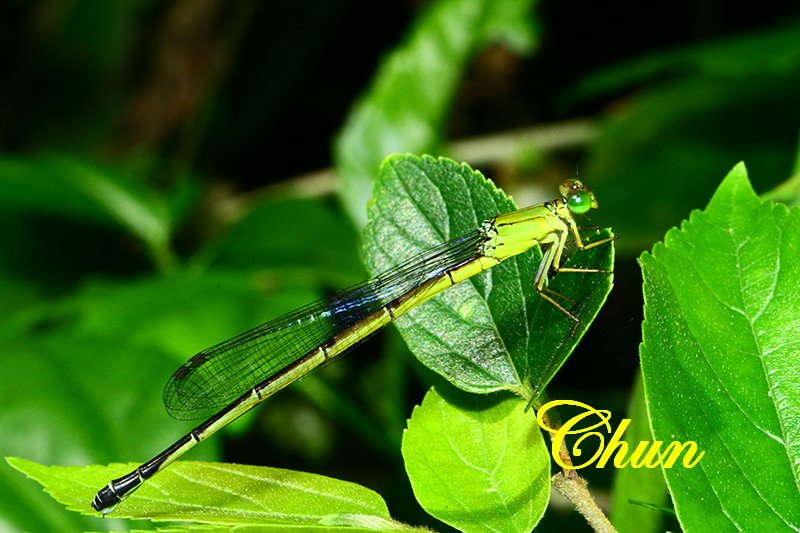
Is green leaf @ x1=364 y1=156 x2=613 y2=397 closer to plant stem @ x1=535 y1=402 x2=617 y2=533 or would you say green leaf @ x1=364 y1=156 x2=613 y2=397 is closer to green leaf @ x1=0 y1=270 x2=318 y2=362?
plant stem @ x1=535 y1=402 x2=617 y2=533

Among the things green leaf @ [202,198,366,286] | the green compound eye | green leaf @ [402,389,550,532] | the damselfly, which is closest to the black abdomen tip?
green leaf @ [402,389,550,532]

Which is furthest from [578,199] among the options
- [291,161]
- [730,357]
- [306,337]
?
[291,161]

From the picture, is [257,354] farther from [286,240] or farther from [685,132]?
[685,132]

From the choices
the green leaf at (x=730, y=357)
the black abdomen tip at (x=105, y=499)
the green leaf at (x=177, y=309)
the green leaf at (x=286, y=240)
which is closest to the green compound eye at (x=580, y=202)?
the green leaf at (x=730, y=357)

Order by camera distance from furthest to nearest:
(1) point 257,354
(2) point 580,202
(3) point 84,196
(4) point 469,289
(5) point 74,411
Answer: (3) point 84,196 → (5) point 74,411 → (1) point 257,354 → (2) point 580,202 → (4) point 469,289

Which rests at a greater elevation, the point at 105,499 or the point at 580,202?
the point at 580,202

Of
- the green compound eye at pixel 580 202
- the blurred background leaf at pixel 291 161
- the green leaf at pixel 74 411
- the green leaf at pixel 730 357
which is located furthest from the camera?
the blurred background leaf at pixel 291 161

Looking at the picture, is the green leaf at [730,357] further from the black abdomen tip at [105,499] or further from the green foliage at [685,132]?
the green foliage at [685,132]
